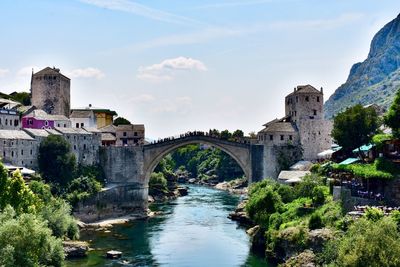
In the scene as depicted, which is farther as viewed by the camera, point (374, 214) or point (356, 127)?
point (356, 127)

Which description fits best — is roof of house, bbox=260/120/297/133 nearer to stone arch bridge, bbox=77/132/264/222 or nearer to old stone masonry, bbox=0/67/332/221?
old stone masonry, bbox=0/67/332/221

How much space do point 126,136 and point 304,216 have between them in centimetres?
4499

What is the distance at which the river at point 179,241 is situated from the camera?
47969 millimetres

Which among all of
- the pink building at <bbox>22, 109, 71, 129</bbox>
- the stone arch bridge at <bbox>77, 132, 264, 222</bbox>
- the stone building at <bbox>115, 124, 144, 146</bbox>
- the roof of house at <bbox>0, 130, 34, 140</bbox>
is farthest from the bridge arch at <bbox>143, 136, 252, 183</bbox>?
the roof of house at <bbox>0, 130, 34, 140</bbox>

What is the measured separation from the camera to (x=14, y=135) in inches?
2618

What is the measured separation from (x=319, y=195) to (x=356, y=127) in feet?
45.2

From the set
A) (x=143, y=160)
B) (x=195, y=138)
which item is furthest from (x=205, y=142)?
(x=143, y=160)

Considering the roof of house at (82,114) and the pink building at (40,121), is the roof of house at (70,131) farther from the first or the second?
the roof of house at (82,114)

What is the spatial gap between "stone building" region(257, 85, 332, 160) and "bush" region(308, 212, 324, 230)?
33.0m

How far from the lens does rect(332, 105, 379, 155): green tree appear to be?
192 feet

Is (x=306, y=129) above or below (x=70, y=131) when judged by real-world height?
below

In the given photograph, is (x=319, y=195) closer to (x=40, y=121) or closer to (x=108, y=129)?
(x=40, y=121)

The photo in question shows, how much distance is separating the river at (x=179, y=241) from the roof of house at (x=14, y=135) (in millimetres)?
13663

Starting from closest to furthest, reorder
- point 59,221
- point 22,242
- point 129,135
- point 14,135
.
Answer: point 22,242 < point 59,221 < point 14,135 < point 129,135
